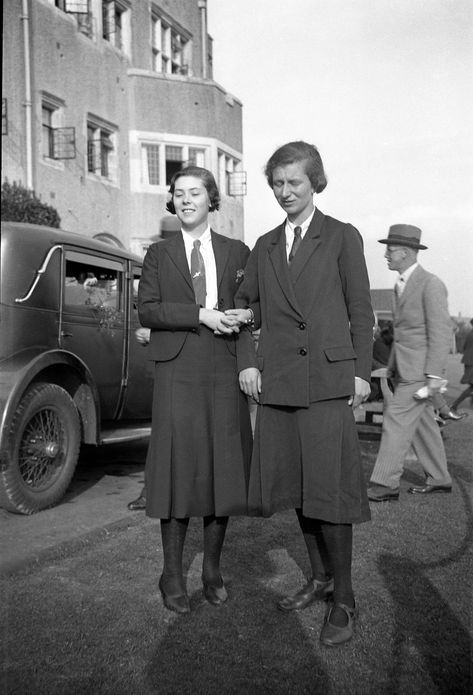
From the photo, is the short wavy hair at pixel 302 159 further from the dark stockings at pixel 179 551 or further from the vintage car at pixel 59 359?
the vintage car at pixel 59 359

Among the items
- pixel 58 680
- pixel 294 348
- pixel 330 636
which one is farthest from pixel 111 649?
pixel 294 348

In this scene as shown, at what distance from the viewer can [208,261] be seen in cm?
Result: 343

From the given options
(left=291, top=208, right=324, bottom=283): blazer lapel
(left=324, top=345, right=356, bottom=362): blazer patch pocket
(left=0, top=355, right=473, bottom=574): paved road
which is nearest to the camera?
(left=324, top=345, right=356, bottom=362): blazer patch pocket

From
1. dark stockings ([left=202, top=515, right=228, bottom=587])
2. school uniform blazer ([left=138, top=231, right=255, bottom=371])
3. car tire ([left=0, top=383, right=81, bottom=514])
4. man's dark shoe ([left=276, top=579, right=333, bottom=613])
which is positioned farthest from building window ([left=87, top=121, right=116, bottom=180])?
man's dark shoe ([left=276, top=579, right=333, bottom=613])

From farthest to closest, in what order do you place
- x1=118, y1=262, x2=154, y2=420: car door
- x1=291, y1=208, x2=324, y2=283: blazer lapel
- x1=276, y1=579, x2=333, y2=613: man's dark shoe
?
x1=118, y1=262, x2=154, y2=420: car door < x1=276, y1=579, x2=333, y2=613: man's dark shoe < x1=291, y1=208, x2=324, y2=283: blazer lapel

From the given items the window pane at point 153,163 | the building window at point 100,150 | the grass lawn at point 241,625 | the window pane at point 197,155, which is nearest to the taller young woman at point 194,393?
the grass lawn at point 241,625

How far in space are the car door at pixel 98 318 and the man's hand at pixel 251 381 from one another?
2812 mm

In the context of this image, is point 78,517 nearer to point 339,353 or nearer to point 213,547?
point 213,547

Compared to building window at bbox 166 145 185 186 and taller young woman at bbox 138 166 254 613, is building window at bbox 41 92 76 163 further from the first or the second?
taller young woman at bbox 138 166 254 613

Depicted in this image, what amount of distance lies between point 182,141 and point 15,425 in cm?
1618

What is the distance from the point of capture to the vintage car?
505 cm

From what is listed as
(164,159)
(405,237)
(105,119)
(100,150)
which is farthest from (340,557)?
(164,159)

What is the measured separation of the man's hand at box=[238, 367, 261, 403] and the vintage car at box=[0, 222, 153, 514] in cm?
221

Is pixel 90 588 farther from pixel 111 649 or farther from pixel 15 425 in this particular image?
pixel 15 425
